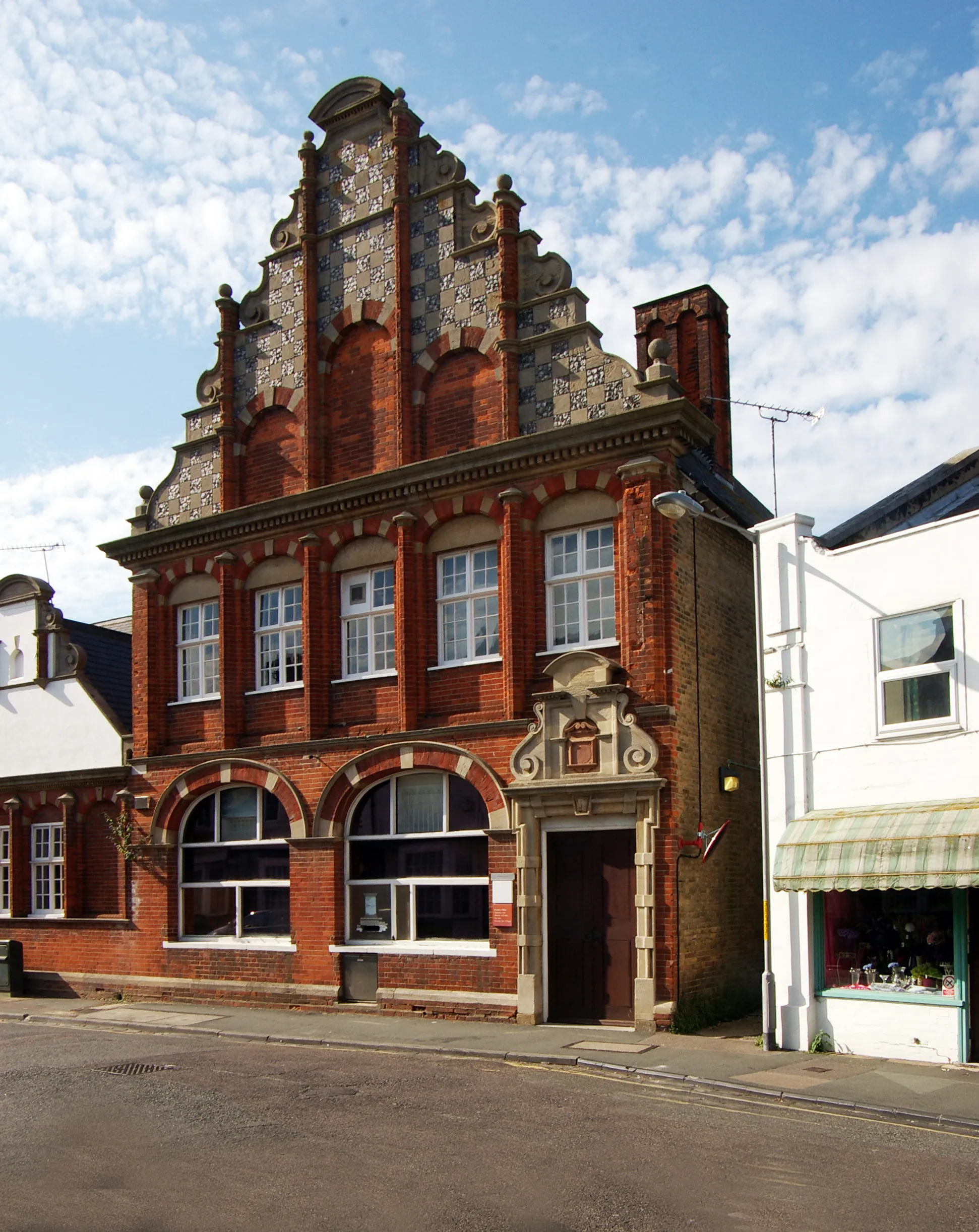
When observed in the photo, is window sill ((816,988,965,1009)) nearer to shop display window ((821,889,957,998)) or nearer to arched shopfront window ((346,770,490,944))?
shop display window ((821,889,957,998))

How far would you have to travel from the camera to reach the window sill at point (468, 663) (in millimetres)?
19484

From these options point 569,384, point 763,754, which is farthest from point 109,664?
point 763,754

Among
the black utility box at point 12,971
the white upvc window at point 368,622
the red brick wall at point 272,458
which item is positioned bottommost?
the black utility box at point 12,971

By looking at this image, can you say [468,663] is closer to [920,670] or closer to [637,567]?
[637,567]

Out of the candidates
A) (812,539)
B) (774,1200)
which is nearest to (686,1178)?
(774,1200)

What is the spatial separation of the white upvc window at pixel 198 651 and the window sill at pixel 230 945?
4367 mm

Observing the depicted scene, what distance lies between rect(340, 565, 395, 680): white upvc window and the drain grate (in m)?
7.49

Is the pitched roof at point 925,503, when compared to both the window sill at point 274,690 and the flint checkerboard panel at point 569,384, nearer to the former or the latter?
the flint checkerboard panel at point 569,384

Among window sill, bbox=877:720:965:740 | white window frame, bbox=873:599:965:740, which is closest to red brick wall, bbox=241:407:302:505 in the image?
white window frame, bbox=873:599:965:740

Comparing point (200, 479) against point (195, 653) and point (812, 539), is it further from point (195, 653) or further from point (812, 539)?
point (812, 539)

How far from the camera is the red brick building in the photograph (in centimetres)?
1795

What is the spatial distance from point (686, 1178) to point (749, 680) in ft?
37.9

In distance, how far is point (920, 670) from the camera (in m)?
15.0

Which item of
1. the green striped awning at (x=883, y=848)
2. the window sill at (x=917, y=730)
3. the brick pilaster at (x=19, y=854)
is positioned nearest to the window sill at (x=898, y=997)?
the green striped awning at (x=883, y=848)
